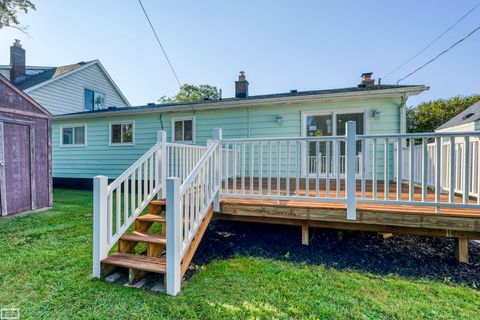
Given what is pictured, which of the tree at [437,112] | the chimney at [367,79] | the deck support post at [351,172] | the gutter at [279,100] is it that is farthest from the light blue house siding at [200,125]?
the tree at [437,112]

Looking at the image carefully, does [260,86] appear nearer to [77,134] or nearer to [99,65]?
[99,65]

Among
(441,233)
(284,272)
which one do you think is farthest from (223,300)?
(441,233)

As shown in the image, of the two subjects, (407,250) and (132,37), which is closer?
(407,250)

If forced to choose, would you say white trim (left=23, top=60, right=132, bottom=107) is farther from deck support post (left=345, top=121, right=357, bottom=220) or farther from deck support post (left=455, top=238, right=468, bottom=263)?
deck support post (left=455, top=238, right=468, bottom=263)

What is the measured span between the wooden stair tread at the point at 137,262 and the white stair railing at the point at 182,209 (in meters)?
0.19

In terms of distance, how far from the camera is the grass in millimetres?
2092

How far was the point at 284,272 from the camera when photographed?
2.82m

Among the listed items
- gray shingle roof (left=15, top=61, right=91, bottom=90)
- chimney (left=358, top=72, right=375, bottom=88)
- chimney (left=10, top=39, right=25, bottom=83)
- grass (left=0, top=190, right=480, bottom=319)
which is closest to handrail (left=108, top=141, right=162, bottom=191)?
grass (left=0, top=190, right=480, bottom=319)

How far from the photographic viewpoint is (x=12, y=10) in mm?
8984

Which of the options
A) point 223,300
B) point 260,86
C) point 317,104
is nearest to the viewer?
point 223,300

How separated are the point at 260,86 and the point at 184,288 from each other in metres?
15.3

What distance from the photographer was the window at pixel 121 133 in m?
8.63

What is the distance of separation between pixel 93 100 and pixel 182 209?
1366 centimetres

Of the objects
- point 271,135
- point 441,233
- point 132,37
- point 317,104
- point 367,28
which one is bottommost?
point 441,233
